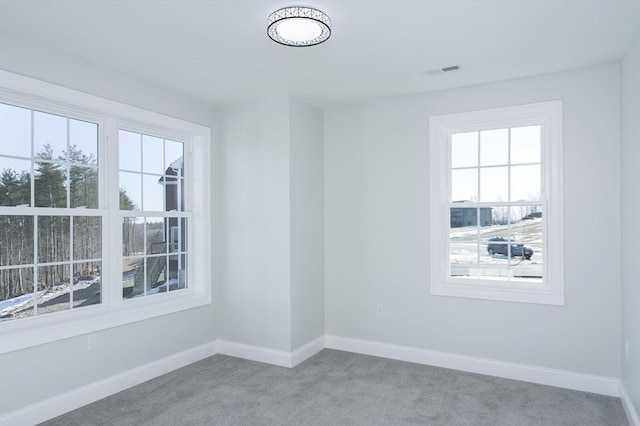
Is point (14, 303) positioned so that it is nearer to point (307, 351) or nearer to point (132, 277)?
point (132, 277)

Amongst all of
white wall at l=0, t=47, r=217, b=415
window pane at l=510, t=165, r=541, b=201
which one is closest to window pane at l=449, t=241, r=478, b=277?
window pane at l=510, t=165, r=541, b=201

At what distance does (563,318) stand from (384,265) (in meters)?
1.61

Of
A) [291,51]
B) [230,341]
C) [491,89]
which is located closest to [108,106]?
[291,51]

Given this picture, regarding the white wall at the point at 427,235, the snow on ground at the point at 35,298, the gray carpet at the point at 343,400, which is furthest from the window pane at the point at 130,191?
the white wall at the point at 427,235

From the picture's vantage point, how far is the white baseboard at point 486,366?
3.36 metres

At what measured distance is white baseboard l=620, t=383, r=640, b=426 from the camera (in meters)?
2.74

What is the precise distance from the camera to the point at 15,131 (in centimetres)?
297

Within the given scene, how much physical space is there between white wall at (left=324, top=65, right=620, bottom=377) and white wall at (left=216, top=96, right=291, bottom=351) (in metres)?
0.70

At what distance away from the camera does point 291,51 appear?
3.08 metres

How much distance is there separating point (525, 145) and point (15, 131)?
4.00 meters

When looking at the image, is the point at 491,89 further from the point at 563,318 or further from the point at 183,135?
the point at 183,135

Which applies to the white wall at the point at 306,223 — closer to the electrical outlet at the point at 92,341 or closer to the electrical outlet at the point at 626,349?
the electrical outlet at the point at 92,341

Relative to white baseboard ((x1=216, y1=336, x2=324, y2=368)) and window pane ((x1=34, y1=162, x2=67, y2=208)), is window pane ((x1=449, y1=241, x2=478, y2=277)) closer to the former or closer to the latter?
white baseboard ((x1=216, y1=336, x2=324, y2=368))

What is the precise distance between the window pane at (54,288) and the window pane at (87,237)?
0.16 metres
